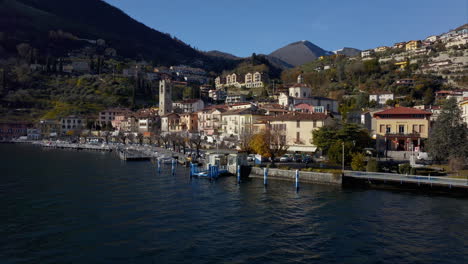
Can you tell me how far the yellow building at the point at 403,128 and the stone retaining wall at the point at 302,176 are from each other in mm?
21412

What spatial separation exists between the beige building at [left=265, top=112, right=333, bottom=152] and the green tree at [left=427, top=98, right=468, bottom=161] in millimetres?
14279

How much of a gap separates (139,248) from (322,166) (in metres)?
27.2

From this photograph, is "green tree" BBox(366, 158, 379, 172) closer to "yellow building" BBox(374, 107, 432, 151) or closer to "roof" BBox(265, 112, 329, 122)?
"roof" BBox(265, 112, 329, 122)

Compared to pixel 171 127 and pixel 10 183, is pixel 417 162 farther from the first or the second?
pixel 171 127

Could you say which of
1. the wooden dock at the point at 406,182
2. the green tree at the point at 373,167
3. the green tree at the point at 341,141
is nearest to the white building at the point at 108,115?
the green tree at the point at 341,141

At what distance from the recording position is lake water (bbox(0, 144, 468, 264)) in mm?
17516

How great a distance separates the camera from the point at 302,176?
37.3 meters

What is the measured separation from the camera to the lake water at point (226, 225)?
17516 millimetres

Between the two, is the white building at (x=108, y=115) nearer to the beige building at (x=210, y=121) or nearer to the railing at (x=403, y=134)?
the beige building at (x=210, y=121)

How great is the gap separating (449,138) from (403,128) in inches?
509

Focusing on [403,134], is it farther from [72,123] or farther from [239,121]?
[72,123]

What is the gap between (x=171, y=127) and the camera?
9838 cm

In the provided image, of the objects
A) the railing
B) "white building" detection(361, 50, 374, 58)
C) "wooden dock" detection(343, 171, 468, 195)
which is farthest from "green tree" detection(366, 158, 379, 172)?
"white building" detection(361, 50, 374, 58)

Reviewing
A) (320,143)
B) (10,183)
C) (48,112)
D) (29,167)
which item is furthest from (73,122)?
(320,143)
